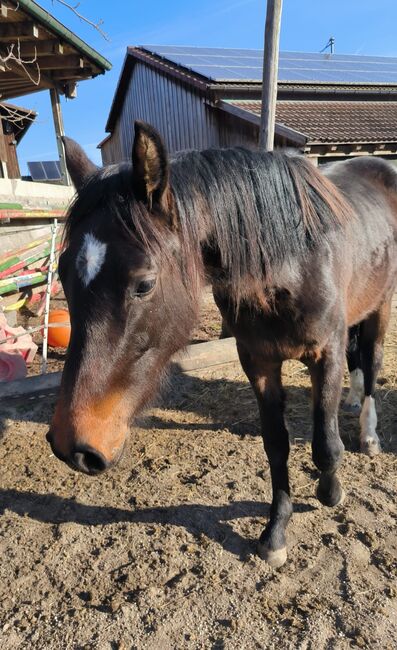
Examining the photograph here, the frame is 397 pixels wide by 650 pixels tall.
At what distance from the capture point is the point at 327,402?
2250mm

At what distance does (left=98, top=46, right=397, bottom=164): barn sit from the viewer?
10656 mm

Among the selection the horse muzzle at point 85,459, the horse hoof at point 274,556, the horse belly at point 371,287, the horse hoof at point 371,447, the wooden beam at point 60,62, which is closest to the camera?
the horse muzzle at point 85,459

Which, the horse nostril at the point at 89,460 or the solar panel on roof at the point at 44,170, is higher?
the horse nostril at the point at 89,460

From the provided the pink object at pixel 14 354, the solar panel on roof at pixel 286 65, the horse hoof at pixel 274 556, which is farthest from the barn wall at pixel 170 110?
the horse hoof at pixel 274 556

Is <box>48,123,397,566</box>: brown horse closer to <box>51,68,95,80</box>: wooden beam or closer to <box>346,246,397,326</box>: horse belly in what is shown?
<box>346,246,397,326</box>: horse belly

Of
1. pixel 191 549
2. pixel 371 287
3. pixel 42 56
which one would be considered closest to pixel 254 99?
pixel 42 56

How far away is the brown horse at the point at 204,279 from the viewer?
1441 millimetres

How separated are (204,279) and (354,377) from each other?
2546 mm

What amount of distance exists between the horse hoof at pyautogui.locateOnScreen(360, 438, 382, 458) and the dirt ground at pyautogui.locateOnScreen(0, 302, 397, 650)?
0.17 feet

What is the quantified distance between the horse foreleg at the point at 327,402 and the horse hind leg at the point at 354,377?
1533mm

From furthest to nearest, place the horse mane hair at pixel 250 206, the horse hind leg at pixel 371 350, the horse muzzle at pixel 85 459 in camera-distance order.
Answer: the horse hind leg at pixel 371 350 → the horse mane hair at pixel 250 206 → the horse muzzle at pixel 85 459

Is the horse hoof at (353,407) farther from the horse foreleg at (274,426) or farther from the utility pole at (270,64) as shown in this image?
the utility pole at (270,64)

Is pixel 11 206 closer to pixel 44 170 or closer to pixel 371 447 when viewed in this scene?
pixel 371 447

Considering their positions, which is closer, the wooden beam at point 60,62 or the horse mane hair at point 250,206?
the horse mane hair at point 250,206
